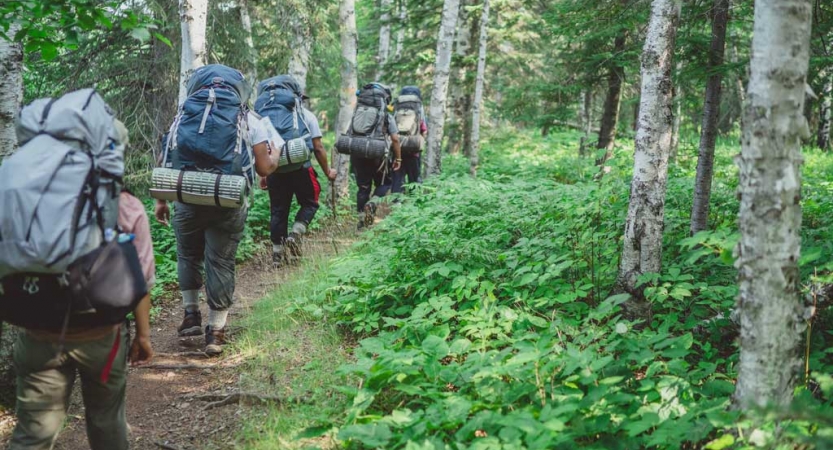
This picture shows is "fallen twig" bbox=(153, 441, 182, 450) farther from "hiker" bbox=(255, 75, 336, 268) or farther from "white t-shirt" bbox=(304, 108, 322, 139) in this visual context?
"white t-shirt" bbox=(304, 108, 322, 139)

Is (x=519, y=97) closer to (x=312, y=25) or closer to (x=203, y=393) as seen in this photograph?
(x=312, y=25)

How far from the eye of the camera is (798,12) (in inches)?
102

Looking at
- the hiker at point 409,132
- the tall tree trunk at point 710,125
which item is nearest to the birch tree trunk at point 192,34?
the hiker at point 409,132

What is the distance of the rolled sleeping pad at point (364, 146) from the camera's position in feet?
31.1

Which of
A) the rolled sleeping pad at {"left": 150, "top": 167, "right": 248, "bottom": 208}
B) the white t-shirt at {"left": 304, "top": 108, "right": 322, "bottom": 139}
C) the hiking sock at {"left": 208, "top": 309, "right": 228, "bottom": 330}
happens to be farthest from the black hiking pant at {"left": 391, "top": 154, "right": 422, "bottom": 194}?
the rolled sleeping pad at {"left": 150, "top": 167, "right": 248, "bottom": 208}

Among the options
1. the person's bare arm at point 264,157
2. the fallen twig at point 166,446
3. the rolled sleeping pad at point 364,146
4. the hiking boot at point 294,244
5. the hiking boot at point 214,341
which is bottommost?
the fallen twig at point 166,446

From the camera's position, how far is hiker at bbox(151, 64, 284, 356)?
5008mm

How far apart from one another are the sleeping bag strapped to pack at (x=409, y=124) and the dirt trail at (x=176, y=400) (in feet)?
16.6

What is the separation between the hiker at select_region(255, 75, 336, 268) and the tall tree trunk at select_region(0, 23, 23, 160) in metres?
2.74

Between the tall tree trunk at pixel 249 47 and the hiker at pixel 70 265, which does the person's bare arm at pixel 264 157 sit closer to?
the hiker at pixel 70 265

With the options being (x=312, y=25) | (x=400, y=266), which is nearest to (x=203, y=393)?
(x=400, y=266)

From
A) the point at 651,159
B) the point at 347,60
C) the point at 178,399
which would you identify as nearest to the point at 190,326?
the point at 178,399

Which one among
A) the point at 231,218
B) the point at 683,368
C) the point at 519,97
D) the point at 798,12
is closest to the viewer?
the point at 798,12

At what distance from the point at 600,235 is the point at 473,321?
1817 millimetres
